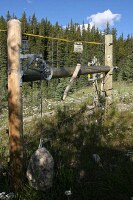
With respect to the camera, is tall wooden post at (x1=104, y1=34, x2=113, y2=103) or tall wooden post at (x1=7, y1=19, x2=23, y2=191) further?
tall wooden post at (x1=104, y1=34, x2=113, y2=103)

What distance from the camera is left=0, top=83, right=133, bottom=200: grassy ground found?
153 inches

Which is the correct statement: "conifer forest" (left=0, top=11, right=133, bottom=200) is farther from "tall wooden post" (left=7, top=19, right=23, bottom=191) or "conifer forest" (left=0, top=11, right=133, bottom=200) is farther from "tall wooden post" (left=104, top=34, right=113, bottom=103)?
"tall wooden post" (left=104, top=34, right=113, bottom=103)

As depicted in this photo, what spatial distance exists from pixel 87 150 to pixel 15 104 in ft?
6.63

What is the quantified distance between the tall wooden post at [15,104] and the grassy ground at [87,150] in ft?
0.66

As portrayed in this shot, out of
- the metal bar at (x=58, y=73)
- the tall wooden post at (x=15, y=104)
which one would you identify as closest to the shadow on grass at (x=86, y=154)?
the tall wooden post at (x=15, y=104)

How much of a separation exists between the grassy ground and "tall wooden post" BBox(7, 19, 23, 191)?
201 millimetres

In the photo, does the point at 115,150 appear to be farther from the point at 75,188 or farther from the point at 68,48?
the point at 68,48

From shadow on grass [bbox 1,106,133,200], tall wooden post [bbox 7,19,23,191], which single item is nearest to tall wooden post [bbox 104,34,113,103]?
shadow on grass [bbox 1,106,133,200]

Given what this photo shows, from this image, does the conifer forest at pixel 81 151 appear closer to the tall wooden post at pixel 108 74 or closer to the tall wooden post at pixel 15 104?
the tall wooden post at pixel 15 104

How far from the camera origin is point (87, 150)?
18.6ft

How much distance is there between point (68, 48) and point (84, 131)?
322ft

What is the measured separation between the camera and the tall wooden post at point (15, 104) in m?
Result: 4.14

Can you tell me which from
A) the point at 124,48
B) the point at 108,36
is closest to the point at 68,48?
the point at 124,48

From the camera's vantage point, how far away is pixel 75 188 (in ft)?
13.3
